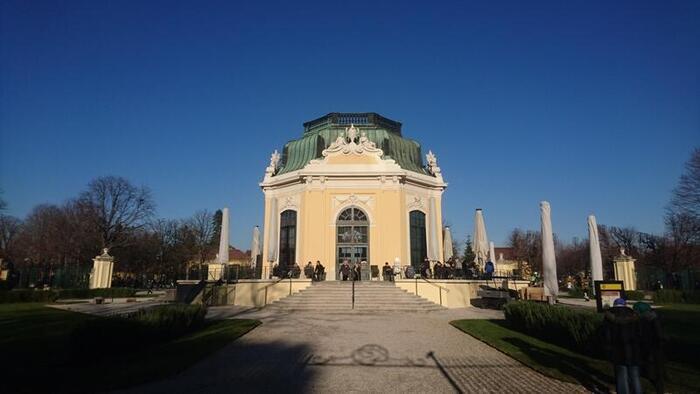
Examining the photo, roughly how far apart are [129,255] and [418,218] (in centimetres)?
3687

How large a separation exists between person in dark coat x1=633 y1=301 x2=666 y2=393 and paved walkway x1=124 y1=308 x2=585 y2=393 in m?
1.17

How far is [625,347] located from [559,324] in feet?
14.9

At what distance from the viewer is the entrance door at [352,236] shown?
2734 cm

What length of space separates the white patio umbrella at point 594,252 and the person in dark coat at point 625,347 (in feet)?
33.6

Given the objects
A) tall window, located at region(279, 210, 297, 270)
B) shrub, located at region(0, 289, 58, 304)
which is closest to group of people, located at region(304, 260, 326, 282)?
tall window, located at region(279, 210, 297, 270)

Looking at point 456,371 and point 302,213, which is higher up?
point 302,213

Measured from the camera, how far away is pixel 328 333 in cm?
1227

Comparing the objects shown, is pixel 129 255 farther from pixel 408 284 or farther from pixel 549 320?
pixel 549 320

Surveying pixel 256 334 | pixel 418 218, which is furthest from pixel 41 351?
pixel 418 218

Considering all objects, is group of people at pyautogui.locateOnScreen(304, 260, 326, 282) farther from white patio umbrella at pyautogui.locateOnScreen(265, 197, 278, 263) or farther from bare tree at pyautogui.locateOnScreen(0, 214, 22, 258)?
bare tree at pyautogui.locateOnScreen(0, 214, 22, 258)

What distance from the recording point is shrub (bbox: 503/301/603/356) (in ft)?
29.9

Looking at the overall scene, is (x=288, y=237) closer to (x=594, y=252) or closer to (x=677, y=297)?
(x=594, y=252)

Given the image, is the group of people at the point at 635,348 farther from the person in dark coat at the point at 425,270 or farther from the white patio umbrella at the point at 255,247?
the white patio umbrella at the point at 255,247

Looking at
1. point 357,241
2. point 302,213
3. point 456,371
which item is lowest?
point 456,371
